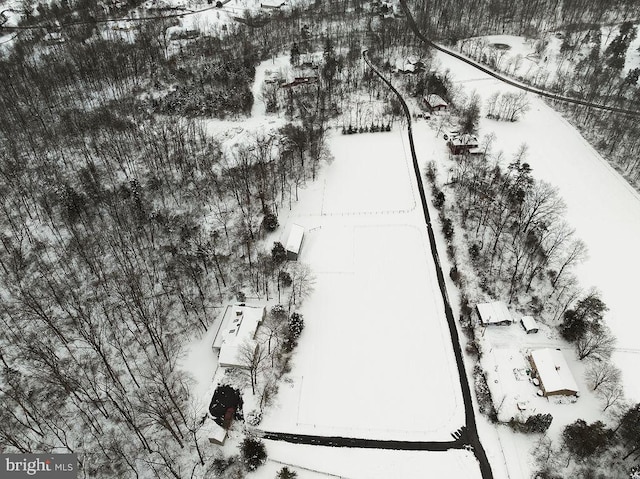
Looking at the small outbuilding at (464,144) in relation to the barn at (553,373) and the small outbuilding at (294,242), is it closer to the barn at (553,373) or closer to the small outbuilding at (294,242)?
the small outbuilding at (294,242)

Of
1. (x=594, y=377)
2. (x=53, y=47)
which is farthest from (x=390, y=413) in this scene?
(x=53, y=47)

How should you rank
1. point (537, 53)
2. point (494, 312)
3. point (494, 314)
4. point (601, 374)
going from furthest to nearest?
point (537, 53) < point (494, 312) < point (494, 314) < point (601, 374)

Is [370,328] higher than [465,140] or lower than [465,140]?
lower

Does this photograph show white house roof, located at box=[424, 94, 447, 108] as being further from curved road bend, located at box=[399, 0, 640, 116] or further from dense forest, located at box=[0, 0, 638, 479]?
curved road bend, located at box=[399, 0, 640, 116]

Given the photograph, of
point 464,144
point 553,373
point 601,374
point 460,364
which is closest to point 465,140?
point 464,144

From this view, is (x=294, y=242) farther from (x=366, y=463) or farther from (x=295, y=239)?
(x=366, y=463)

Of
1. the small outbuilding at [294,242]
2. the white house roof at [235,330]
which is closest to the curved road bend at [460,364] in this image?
the small outbuilding at [294,242]

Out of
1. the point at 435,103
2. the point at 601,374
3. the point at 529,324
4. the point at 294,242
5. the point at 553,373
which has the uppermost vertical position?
the point at 435,103
